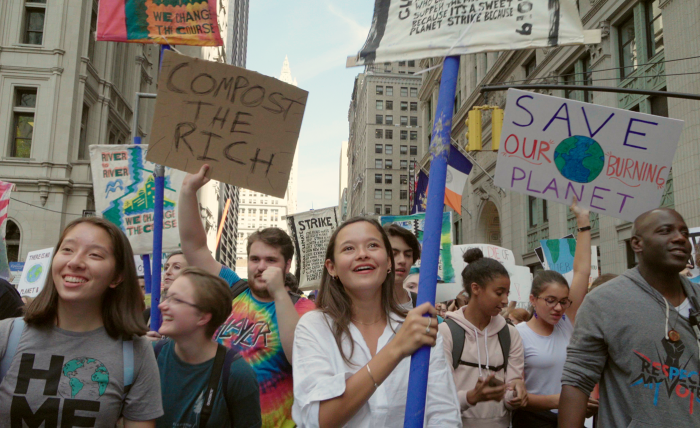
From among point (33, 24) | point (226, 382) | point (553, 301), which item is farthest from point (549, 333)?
point (33, 24)

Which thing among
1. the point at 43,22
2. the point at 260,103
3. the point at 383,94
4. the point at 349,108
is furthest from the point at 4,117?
the point at 349,108

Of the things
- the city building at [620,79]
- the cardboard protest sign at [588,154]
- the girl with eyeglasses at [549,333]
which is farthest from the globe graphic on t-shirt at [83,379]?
the city building at [620,79]

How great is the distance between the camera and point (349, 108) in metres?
138

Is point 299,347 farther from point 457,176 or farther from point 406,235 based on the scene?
point 457,176

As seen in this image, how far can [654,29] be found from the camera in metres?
16.3

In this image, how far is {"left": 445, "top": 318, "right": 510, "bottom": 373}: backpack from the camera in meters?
3.82

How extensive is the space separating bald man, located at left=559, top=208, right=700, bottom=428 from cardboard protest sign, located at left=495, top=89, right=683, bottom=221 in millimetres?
927

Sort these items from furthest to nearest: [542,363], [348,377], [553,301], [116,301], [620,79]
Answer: [620,79] < [553,301] < [542,363] < [116,301] < [348,377]

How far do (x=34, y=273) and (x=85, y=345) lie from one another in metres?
9.47

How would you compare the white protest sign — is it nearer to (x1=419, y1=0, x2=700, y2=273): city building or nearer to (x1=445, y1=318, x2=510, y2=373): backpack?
(x1=445, y1=318, x2=510, y2=373): backpack

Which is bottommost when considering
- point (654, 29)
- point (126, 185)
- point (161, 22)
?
point (126, 185)

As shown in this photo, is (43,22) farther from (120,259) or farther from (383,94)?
(383,94)

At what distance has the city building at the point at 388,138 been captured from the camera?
298 feet

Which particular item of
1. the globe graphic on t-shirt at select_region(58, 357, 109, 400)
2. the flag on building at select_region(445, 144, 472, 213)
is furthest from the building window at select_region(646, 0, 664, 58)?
the globe graphic on t-shirt at select_region(58, 357, 109, 400)
